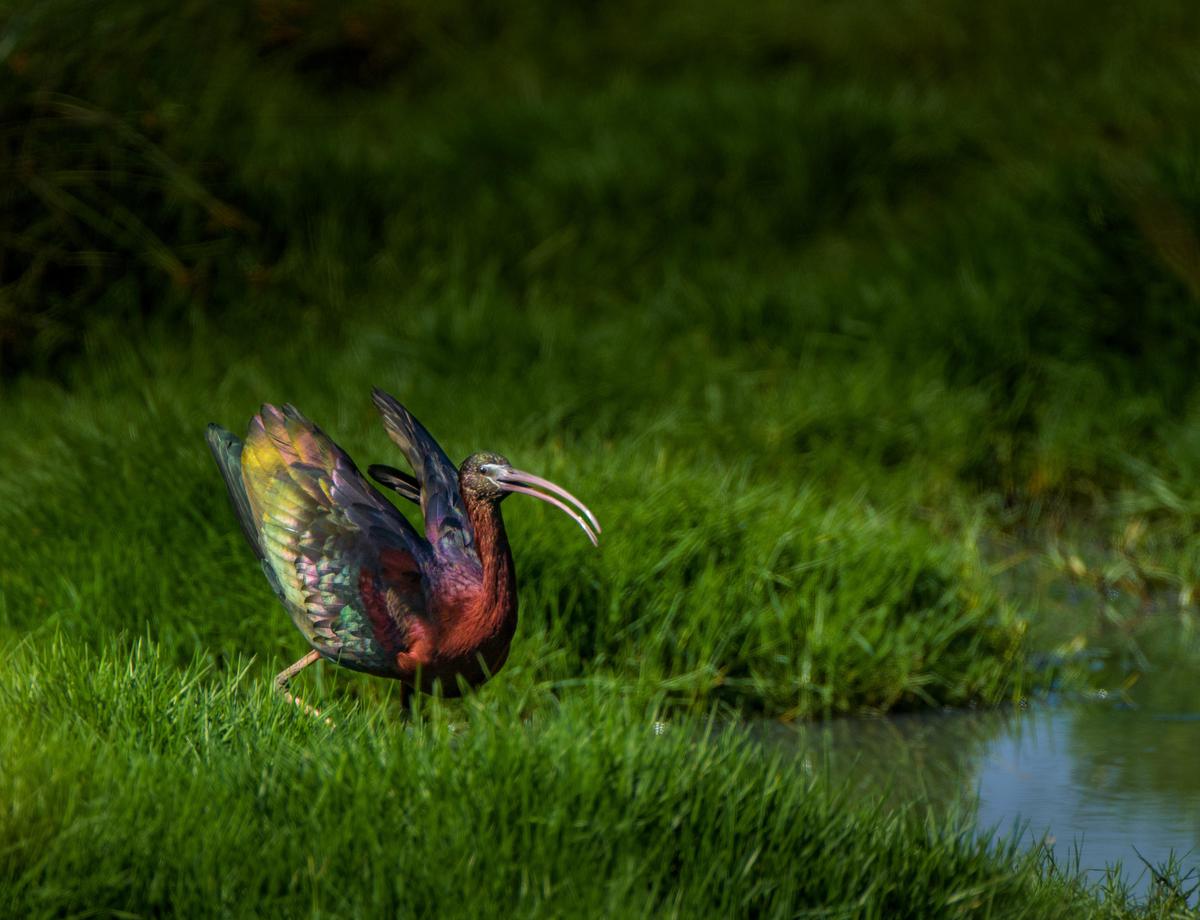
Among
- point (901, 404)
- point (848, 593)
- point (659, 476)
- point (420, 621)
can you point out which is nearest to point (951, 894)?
point (420, 621)

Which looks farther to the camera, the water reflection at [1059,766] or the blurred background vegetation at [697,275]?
the blurred background vegetation at [697,275]

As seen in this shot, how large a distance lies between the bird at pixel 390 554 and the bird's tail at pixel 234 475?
31 mm

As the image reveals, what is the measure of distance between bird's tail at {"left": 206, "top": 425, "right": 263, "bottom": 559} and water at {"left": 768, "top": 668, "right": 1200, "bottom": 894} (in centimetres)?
112

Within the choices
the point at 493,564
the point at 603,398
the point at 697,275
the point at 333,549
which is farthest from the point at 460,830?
the point at 697,275

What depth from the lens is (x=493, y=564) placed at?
3.00m

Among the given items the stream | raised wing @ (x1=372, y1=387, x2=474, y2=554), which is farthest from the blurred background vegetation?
raised wing @ (x1=372, y1=387, x2=474, y2=554)

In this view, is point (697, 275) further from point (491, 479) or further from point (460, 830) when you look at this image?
point (460, 830)

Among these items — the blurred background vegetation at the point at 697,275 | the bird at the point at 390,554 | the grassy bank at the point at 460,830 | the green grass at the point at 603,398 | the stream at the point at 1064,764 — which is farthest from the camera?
the blurred background vegetation at the point at 697,275

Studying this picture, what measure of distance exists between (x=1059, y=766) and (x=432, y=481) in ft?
5.74

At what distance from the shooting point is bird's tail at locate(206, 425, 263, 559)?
3.25 meters

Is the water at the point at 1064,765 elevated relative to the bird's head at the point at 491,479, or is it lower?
lower

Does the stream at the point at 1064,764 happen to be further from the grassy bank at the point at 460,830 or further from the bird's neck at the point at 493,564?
the bird's neck at the point at 493,564

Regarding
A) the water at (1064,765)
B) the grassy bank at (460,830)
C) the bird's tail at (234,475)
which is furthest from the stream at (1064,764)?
the bird's tail at (234,475)

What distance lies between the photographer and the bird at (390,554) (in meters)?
3.00
